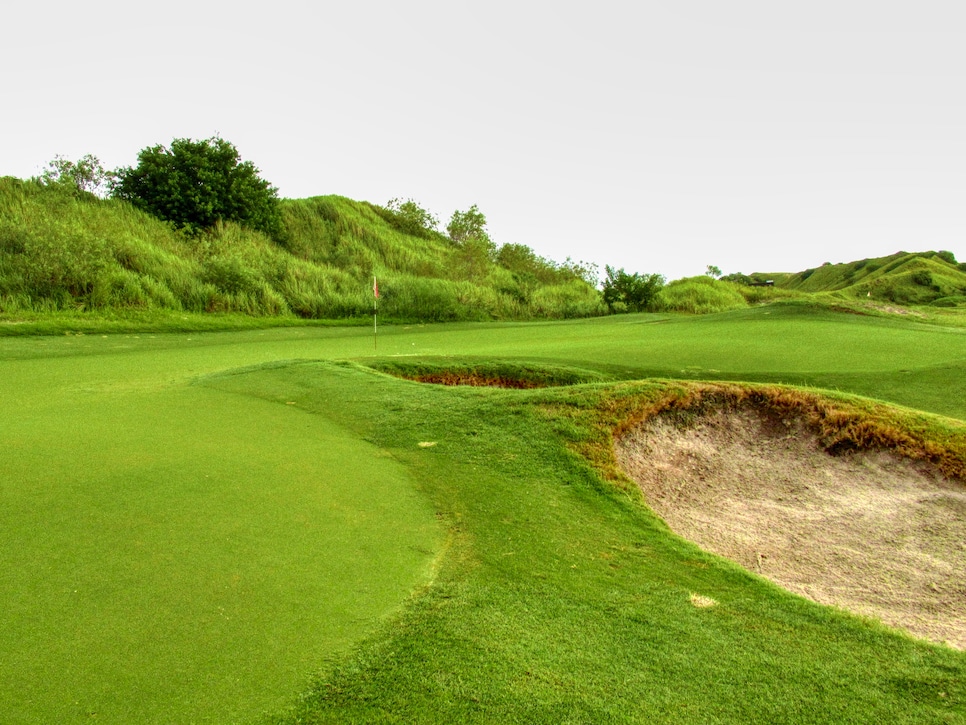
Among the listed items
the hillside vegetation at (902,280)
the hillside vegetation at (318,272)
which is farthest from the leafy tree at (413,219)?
the hillside vegetation at (902,280)

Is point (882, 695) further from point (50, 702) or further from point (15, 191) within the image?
point (15, 191)

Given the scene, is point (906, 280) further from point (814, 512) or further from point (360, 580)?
point (360, 580)

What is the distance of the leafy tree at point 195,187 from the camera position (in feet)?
80.6

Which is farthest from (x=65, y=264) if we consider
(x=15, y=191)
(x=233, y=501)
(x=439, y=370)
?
(x=233, y=501)

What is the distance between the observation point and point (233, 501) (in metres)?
3.35

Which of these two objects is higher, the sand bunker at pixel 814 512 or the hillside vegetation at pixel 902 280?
the hillside vegetation at pixel 902 280

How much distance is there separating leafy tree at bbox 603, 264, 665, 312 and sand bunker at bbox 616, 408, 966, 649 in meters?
22.7

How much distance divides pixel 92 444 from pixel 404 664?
351cm

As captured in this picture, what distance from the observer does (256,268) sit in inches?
801

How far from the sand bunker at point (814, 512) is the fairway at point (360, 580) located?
67cm

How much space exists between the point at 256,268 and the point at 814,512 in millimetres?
19377

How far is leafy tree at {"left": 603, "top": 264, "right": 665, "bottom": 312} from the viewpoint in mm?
27719

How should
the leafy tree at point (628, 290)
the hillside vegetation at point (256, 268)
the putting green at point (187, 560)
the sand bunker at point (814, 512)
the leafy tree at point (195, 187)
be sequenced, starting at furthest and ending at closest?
1. the leafy tree at point (628, 290)
2. the leafy tree at point (195, 187)
3. the hillside vegetation at point (256, 268)
4. the sand bunker at point (814, 512)
5. the putting green at point (187, 560)

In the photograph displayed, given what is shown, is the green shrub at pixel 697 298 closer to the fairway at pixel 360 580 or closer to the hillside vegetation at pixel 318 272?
the hillside vegetation at pixel 318 272
